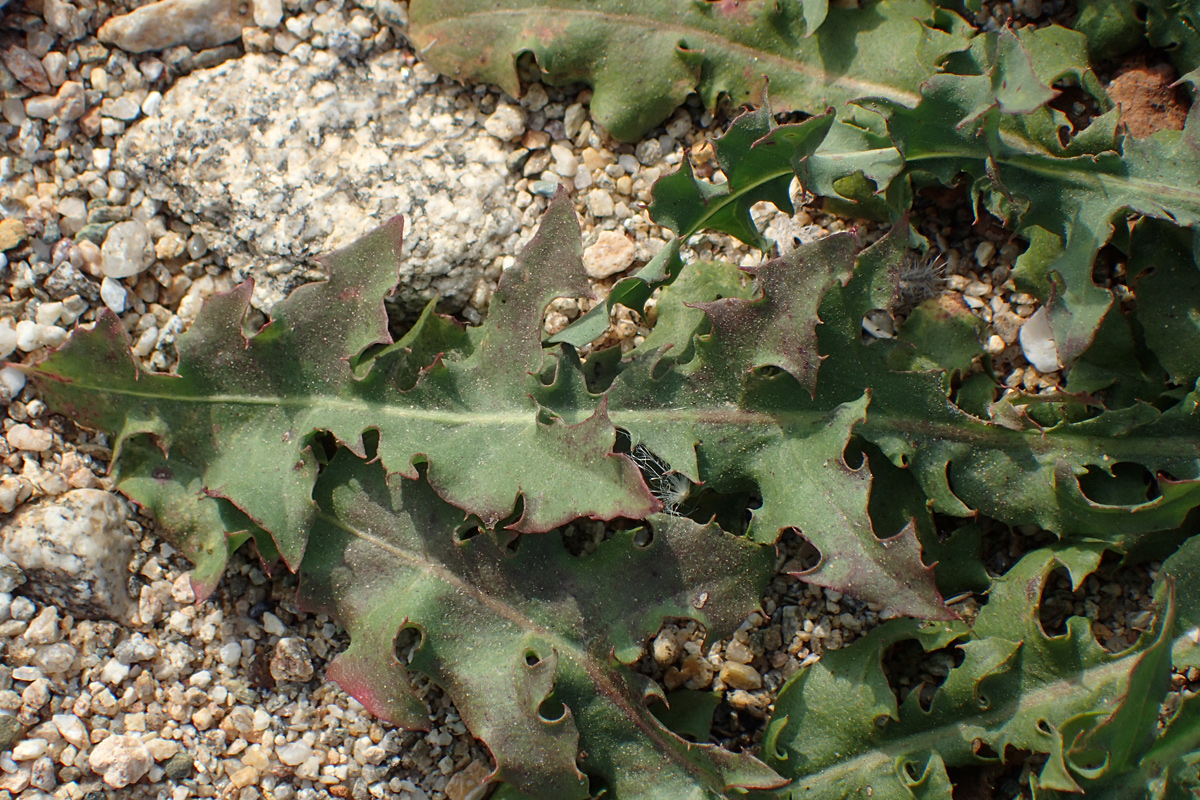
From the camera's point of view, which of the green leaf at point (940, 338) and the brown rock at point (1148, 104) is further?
the brown rock at point (1148, 104)

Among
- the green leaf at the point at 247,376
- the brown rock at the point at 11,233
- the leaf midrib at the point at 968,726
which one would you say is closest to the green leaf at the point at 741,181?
the green leaf at the point at 247,376

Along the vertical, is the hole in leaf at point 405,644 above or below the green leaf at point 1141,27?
below

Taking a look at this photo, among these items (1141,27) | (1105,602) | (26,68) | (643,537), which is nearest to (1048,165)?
(1141,27)

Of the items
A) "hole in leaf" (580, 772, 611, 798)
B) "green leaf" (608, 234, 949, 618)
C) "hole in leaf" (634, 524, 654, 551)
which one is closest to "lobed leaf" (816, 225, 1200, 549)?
"green leaf" (608, 234, 949, 618)

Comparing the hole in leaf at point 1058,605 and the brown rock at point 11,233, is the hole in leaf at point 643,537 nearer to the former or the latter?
the hole in leaf at point 1058,605

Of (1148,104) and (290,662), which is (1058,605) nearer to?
(1148,104)

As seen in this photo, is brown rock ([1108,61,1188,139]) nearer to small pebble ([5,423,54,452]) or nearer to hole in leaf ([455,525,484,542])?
hole in leaf ([455,525,484,542])
